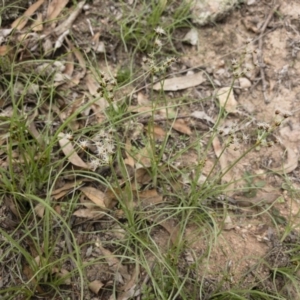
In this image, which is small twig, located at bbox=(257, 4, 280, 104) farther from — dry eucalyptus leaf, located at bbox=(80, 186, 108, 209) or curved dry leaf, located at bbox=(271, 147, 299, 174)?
dry eucalyptus leaf, located at bbox=(80, 186, 108, 209)

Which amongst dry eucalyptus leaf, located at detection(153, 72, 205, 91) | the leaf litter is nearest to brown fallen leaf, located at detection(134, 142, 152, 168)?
the leaf litter

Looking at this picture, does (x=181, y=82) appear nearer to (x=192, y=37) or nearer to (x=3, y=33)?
(x=192, y=37)

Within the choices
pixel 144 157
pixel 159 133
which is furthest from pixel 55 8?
pixel 144 157

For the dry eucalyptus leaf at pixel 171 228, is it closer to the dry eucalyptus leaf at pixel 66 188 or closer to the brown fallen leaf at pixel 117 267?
the brown fallen leaf at pixel 117 267

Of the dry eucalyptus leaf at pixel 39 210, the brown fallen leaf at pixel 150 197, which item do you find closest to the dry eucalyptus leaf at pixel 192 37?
the brown fallen leaf at pixel 150 197

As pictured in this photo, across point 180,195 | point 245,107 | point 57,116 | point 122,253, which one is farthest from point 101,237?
point 245,107

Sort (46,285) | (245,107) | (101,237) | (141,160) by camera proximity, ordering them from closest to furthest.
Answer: (46,285) → (101,237) → (141,160) → (245,107)

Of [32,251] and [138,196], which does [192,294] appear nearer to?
[138,196]
